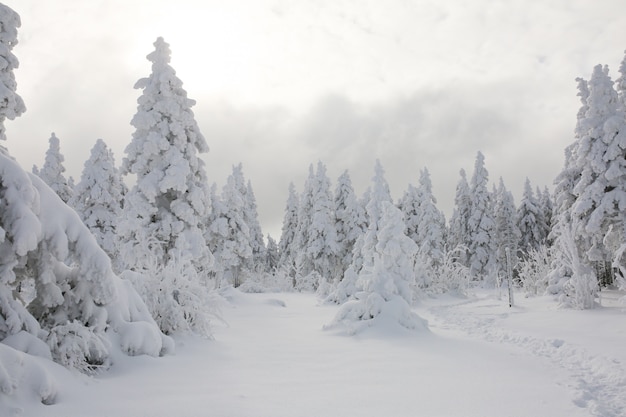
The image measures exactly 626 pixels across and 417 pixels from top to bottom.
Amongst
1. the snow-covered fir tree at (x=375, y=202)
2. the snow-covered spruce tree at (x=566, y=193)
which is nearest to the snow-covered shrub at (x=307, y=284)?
the snow-covered fir tree at (x=375, y=202)

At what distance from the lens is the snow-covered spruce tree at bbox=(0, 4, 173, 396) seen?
17.4ft

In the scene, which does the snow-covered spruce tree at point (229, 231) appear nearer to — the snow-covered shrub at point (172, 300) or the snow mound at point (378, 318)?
the snow mound at point (378, 318)

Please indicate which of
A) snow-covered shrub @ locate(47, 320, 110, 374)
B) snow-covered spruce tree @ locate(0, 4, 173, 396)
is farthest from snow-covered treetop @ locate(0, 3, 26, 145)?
snow-covered shrub @ locate(47, 320, 110, 374)

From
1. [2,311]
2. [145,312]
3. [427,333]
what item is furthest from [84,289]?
[427,333]

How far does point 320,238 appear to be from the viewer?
4291 cm

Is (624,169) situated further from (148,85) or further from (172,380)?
(148,85)

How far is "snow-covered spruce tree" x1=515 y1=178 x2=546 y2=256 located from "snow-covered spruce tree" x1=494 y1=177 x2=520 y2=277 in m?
0.72

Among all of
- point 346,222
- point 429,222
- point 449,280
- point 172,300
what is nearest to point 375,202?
point 346,222

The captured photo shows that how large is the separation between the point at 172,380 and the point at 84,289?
1890mm

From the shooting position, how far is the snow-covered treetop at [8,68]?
12117 millimetres

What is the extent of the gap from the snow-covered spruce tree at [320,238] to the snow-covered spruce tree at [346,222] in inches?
32.6

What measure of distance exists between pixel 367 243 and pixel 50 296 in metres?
15.9

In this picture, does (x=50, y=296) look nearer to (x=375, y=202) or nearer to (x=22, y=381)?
(x=22, y=381)

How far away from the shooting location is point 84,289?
21.8ft
